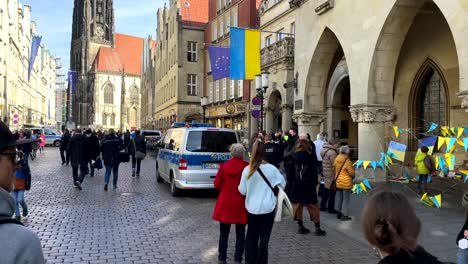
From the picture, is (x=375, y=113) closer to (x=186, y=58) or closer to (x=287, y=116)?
(x=287, y=116)

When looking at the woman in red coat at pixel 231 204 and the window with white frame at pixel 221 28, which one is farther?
the window with white frame at pixel 221 28

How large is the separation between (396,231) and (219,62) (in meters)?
21.5

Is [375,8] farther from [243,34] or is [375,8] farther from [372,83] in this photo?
[243,34]

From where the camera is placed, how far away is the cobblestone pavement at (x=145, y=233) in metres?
6.32

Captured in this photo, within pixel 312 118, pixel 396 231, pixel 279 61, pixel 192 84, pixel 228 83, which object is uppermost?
pixel 192 84

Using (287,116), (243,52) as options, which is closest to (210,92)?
(287,116)

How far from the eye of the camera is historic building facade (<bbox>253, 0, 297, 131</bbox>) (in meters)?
23.2

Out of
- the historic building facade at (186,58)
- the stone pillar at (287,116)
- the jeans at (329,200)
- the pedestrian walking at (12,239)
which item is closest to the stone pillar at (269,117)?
the stone pillar at (287,116)

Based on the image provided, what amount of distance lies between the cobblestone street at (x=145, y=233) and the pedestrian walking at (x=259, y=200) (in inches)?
23.0

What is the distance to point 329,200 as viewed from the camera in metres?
10.0

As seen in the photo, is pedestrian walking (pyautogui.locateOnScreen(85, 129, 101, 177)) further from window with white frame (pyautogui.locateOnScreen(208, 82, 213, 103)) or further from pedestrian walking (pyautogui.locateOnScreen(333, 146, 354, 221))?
window with white frame (pyautogui.locateOnScreen(208, 82, 213, 103))

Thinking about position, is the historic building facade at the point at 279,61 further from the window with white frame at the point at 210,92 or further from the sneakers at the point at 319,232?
the window with white frame at the point at 210,92

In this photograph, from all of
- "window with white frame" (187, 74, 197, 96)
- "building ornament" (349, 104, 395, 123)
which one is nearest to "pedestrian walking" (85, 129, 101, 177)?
"building ornament" (349, 104, 395, 123)

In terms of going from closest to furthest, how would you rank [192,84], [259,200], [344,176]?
[259,200] → [344,176] → [192,84]
